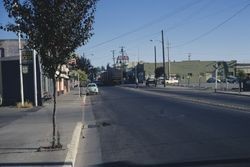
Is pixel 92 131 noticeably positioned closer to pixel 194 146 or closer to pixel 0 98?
pixel 194 146

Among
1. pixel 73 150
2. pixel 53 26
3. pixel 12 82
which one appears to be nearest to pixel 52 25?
pixel 53 26

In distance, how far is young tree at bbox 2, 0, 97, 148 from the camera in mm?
14406

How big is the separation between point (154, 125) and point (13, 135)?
18.5 ft

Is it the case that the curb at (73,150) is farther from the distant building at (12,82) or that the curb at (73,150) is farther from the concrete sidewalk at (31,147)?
the distant building at (12,82)

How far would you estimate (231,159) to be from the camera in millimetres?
12219

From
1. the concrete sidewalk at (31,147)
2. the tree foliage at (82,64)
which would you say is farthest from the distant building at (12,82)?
the concrete sidewalk at (31,147)

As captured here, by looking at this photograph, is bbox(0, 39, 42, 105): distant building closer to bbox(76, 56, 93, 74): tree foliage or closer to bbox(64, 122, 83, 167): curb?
bbox(76, 56, 93, 74): tree foliage

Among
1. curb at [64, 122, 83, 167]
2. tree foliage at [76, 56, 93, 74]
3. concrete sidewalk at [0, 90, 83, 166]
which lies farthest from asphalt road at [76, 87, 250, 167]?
tree foliage at [76, 56, 93, 74]

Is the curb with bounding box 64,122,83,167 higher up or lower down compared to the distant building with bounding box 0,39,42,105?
lower down

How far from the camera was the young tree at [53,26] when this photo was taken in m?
14.4

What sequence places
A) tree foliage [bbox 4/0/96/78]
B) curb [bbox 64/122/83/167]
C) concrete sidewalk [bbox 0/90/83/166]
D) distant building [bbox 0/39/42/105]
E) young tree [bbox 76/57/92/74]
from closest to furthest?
concrete sidewalk [bbox 0/90/83/166] → curb [bbox 64/122/83/167] → tree foliage [bbox 4/0/96/78] → young tree [bbox 76/57/92/74] → distant building [bbox 0/39/42/105]

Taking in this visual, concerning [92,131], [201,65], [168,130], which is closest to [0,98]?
[92,131]

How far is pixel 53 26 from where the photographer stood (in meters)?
14.5

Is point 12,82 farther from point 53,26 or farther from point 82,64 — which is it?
point 53,26
